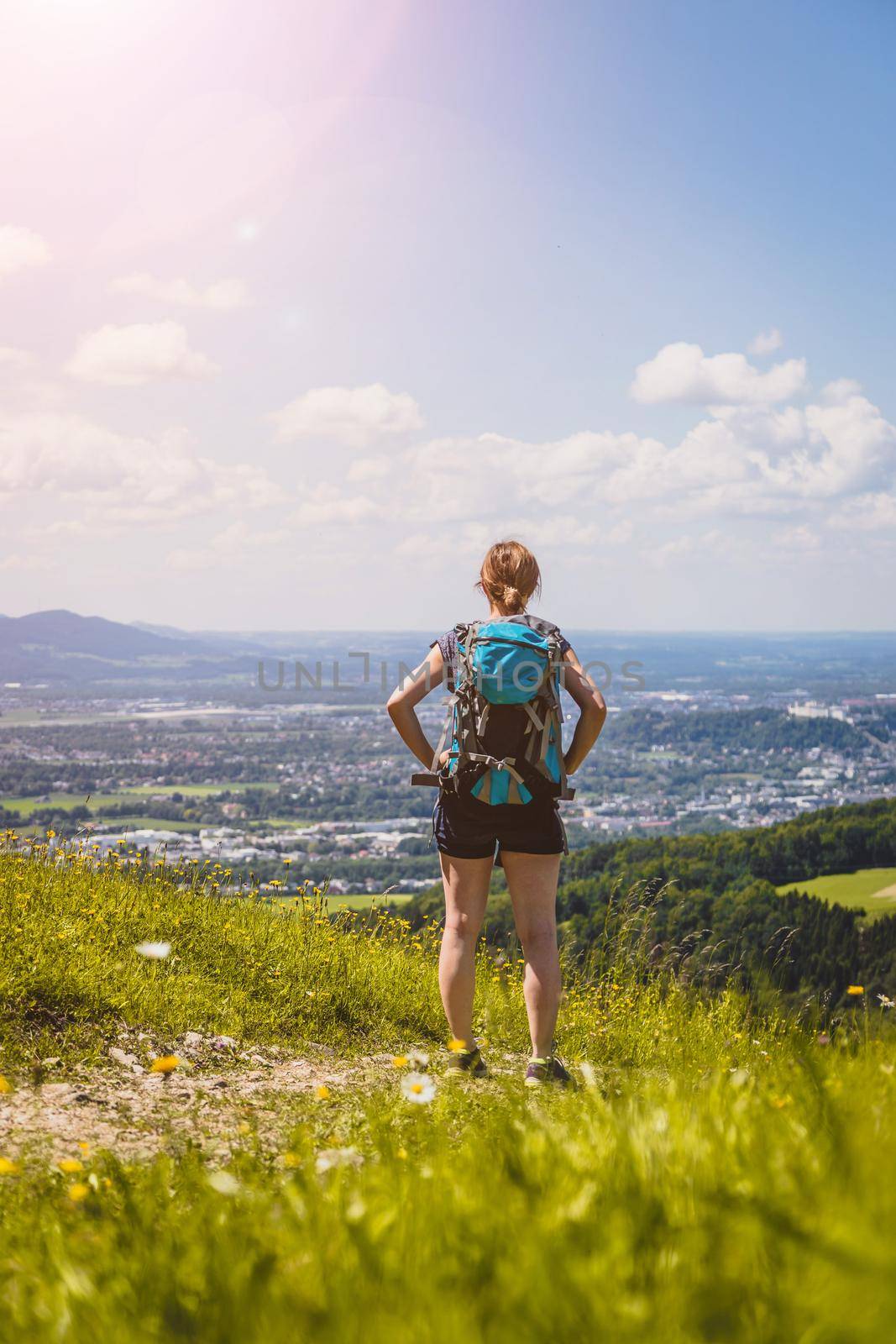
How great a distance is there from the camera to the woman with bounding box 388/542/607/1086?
4.05 m

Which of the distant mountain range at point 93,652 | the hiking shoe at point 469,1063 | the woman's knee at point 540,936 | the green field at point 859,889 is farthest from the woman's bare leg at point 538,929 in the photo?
the distant mountain range at point 93,652

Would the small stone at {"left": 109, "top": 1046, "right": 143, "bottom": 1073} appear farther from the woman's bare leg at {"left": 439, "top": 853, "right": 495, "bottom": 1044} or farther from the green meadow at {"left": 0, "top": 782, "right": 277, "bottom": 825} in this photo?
the green meadow at {"left": 0, "top": 782, "right": 277, "bottom": 825}

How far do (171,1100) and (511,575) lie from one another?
2512mm

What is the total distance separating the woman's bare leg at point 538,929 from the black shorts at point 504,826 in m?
0.06

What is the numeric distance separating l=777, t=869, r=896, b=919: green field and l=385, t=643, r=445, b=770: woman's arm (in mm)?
29359

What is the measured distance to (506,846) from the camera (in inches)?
160

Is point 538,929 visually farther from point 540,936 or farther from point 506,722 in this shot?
point 506,722

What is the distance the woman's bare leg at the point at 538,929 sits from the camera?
4.09 metres

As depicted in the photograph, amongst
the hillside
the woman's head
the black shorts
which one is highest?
the woman's head

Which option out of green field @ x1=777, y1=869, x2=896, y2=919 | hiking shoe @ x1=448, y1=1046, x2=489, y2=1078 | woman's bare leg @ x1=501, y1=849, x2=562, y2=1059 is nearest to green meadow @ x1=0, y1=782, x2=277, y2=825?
green field @ x1=777, y1=869, x2=896, y2=919

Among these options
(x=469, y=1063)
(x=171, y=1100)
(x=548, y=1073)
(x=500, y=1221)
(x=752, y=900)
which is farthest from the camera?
(x=752, y=900)

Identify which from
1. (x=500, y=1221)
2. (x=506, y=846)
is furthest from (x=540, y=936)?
(x=500, y=1221)

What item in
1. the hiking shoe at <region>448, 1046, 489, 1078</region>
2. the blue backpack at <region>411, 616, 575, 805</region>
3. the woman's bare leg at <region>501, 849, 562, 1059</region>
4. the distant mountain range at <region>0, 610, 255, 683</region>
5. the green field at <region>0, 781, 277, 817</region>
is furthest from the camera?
the distant mountain range at <region>0, 610, 255, 683</region>

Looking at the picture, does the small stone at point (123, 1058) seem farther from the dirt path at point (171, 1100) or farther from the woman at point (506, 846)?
the woman at point (506, 846)
